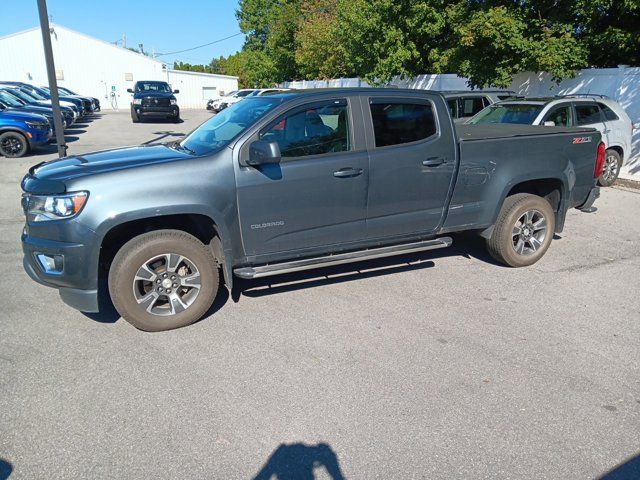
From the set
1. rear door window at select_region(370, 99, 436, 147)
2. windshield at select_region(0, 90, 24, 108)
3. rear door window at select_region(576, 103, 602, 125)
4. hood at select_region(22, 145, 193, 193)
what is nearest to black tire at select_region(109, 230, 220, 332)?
hood at select_region(22, 145, 193, 193)

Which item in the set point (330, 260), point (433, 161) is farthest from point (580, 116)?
point (330, 260)

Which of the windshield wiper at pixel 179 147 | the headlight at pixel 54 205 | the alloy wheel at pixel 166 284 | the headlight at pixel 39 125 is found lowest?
the alloy wheel at pixel 166 284

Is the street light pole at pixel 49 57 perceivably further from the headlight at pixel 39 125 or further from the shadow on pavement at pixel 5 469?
the shadow on pavement at pixel 5 469

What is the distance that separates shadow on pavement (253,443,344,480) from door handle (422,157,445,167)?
113 inches

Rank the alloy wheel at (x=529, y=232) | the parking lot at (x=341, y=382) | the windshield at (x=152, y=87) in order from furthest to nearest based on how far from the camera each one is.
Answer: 1. the windshield at (x=152, y=87)
2. the alloy wheel at (x=529, y=232)
3. the parking lot at (x=341, y=382)

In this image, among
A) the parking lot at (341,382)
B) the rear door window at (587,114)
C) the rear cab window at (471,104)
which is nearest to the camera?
the parking lot at (341,382)

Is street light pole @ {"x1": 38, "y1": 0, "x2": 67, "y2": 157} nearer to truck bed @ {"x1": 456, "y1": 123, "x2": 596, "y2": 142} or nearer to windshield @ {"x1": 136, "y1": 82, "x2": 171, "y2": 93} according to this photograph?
truck bed @ {"x1": 456, "y1": 123, "x2": 596, "y2": 142}

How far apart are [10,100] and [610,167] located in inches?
693

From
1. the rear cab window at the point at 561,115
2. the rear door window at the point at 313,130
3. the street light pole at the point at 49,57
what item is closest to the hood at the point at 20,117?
the street light pole at the point at 49,57

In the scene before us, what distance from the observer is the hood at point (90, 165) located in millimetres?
3670

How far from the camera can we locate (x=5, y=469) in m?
2.48

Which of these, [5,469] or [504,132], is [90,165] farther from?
[504,132]

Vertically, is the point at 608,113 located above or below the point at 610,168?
above

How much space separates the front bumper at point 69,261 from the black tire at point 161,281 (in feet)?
0.55
